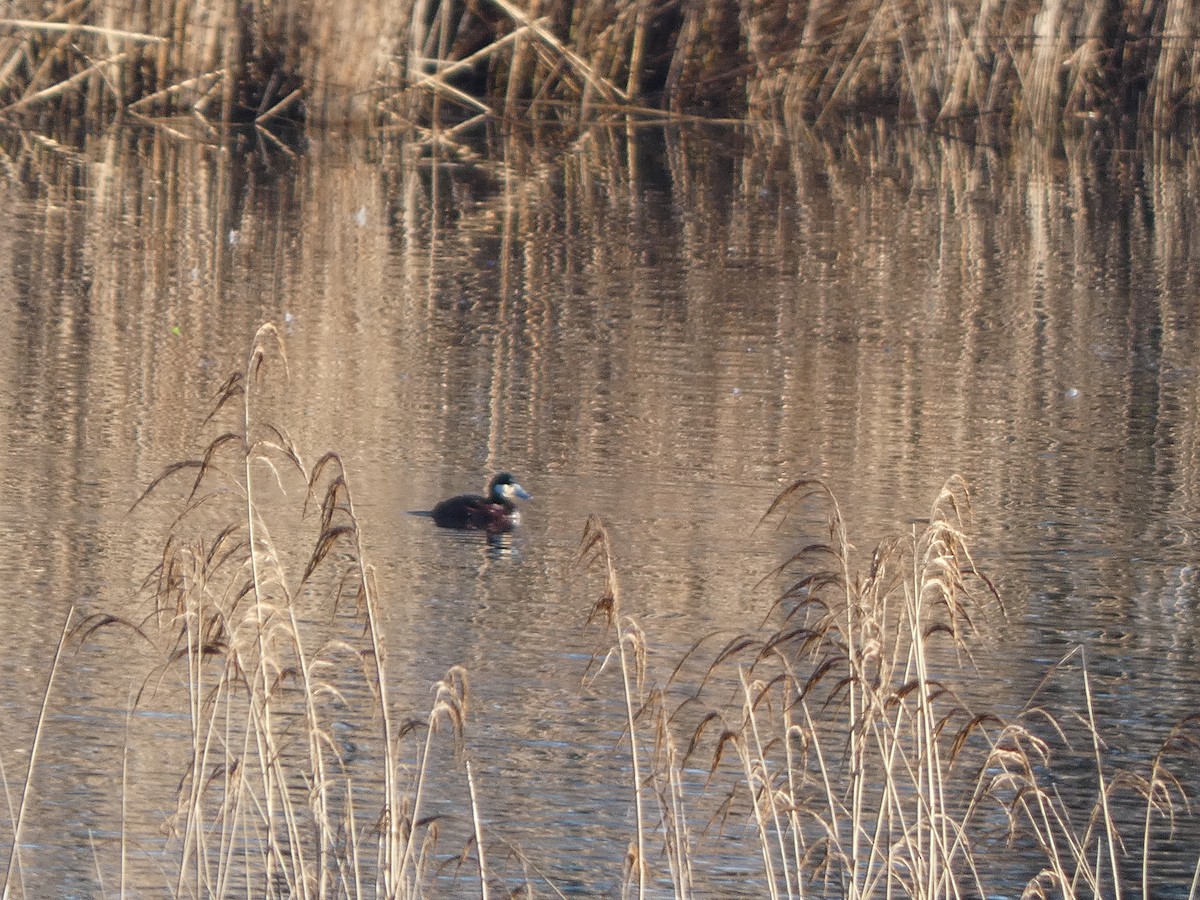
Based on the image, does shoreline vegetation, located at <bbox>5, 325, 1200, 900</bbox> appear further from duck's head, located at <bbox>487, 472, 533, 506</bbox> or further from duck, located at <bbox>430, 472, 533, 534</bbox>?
duck's head, located at <bbox>487, 472, 533, 506</bbox>

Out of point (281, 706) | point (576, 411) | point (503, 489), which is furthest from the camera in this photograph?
point (576, 411)

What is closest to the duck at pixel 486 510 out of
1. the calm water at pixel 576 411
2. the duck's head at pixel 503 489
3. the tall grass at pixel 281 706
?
the duck's head at pixel 503 489

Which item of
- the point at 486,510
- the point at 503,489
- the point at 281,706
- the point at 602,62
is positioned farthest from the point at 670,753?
the point at 602,62

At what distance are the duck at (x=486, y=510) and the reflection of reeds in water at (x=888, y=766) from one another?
38.0 inches

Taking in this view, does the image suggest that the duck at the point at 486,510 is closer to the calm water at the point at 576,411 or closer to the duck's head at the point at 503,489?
the duck's head at the point at 503,489

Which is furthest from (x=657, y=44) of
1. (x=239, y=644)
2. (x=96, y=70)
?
(x=239, y=644)

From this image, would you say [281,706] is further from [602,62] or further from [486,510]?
[602,62]

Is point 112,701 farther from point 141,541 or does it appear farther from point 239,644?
point 239,644

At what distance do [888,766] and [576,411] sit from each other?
548 cm

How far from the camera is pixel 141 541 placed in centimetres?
704

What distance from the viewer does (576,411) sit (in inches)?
360

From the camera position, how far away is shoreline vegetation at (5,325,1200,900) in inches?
146

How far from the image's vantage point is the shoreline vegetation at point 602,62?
18641 mm

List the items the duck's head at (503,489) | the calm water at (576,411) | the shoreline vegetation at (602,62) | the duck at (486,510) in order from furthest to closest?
the shoreline vegetation at (602,62), the duck's head at (503,489), the duck at (486,510), the calm water at (576,411)
